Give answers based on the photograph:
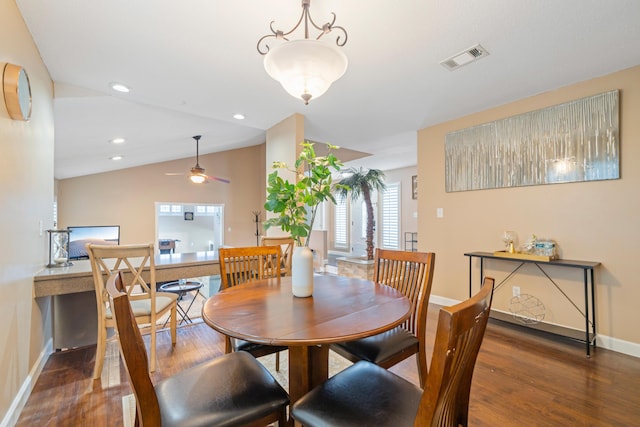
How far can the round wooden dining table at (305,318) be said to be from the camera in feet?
3.52

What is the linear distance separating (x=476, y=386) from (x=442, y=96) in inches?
103

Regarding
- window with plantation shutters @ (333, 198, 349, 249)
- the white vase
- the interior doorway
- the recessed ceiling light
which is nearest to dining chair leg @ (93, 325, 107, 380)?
the white vase

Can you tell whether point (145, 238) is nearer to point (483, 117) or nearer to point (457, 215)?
point (457, 215)

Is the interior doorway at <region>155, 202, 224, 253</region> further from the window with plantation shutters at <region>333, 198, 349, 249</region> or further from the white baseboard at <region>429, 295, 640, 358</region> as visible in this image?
the white baseboard at <region>429, 295, 640, 358</region>

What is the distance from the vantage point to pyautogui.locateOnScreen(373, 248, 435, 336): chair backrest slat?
70.6 inches

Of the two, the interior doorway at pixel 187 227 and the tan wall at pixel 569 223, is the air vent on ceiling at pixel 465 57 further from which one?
the interior doorway at pixel 187 227

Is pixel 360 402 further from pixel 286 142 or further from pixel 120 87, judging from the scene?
pixel 120 87

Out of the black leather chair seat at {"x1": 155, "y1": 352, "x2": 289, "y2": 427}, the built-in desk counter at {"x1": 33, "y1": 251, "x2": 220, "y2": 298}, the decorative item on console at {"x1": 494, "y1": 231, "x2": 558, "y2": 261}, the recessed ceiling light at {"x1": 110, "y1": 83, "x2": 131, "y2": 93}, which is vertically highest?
the recessed ceiling light at {"x1": 110, "y1": 83, "x2": 131, "y2": 93}

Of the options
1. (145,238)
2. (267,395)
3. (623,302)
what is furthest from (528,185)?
(145,238)

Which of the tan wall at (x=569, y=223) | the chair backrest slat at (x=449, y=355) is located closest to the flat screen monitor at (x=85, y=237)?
the chair backrest slat at (x=449, y=355)

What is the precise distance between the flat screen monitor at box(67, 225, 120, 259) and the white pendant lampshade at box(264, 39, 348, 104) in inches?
142

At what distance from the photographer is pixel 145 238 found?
6660mm

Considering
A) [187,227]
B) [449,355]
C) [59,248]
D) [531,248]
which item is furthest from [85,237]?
[531,248]

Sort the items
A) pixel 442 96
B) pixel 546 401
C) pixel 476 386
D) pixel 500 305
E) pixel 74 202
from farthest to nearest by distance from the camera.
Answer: pixel 74 202 → pixel 500 305 → pixel 442 96 → pixel 476 386 → pixel 546 401
